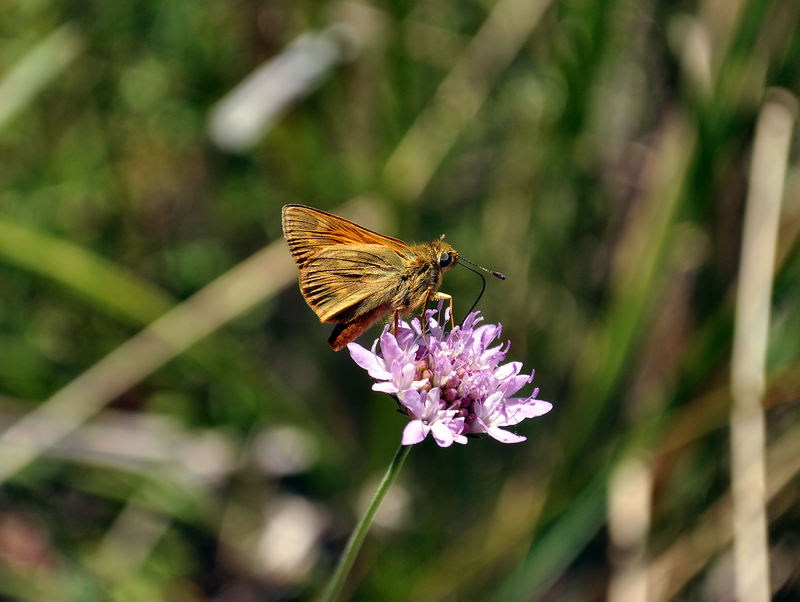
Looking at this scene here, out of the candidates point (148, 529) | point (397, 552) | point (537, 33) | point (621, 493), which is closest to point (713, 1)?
point (537, 33)

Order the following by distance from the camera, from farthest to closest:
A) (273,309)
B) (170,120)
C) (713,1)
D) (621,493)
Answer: (273,309), (170,120), (713,1), (621,493)

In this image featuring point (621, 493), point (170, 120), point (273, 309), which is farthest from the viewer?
point (273, 309)

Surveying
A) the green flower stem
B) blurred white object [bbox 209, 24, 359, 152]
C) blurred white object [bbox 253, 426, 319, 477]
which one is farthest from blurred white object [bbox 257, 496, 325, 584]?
the green flower stem

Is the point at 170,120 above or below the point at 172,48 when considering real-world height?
below

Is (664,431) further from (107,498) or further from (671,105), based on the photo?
(107,498)

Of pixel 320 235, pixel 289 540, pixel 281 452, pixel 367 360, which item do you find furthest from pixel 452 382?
pixel 281 452

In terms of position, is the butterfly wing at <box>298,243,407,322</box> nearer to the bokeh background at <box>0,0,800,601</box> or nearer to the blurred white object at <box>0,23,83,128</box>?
the bokeh background at <box>0,0,800,601</box>

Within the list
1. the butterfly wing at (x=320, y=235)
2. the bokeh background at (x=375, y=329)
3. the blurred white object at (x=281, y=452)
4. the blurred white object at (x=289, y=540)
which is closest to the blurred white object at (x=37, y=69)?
the bokeh background at (x=375, y=329)

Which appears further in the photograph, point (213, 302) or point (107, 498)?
point (107, 498)
